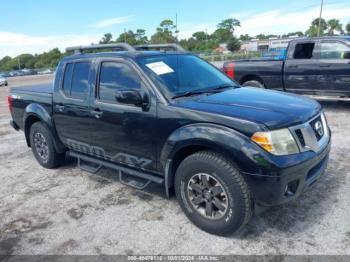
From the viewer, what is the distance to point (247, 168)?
289 centimetres

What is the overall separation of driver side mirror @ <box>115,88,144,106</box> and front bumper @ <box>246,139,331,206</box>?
4.44 feet

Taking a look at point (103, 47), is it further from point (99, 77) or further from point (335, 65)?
point (335, 65)

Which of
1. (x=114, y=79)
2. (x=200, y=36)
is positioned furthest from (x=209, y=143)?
(x=200, y=36)

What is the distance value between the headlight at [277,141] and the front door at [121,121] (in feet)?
3.83

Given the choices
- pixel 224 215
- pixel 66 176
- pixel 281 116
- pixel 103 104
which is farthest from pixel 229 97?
pixel 66 176

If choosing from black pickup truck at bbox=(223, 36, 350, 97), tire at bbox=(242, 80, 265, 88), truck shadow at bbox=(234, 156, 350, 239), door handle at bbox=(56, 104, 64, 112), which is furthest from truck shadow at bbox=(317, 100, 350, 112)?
door handle at bbox=(56, 104, 64, 112)

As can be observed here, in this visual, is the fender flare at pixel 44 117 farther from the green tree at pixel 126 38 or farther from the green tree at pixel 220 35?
the green tree at pixel 220 35

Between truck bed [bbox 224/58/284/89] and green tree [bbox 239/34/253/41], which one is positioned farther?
green tree [bbox 239/34/253/41]

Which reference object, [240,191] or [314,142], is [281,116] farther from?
[240,191]

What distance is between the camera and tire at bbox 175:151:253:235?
2.97 metres

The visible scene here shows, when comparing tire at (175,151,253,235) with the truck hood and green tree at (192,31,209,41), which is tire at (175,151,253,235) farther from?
green tree at (192,31,209,41)

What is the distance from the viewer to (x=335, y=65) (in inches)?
317

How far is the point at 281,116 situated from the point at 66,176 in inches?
133

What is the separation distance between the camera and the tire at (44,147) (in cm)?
520
